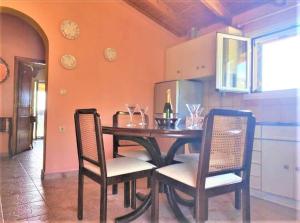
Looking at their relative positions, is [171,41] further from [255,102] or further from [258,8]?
[255,102]

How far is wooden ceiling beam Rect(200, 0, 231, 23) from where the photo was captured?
10.3 feet

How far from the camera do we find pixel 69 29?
3201 mm

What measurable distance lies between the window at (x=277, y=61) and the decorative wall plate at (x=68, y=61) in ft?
8.62

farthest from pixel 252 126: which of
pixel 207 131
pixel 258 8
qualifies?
pixel 258 8

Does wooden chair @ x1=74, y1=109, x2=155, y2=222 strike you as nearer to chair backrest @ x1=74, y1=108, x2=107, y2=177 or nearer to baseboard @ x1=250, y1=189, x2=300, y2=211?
chair backrest @ x1=74, y1=108, x2=107, y2=177

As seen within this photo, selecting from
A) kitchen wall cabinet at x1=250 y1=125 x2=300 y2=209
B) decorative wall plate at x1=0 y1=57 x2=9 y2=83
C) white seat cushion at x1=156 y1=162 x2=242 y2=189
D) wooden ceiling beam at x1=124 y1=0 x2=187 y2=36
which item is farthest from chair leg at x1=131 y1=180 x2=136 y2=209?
decorative wall plate at x1=0 y1=57 x2=9 y2=83

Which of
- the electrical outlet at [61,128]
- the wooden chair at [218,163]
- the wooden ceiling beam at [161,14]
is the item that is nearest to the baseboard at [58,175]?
the electrical outlet at [61,128]

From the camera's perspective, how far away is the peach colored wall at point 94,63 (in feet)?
10.2

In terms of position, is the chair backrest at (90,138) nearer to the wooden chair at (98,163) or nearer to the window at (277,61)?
the wooden chair at (98,163)

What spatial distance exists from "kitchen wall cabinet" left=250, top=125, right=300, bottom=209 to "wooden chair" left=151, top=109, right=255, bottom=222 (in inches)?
39.4

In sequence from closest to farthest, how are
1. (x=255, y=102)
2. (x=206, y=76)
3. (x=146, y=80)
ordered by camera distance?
(x=255, y=102) < (x=206, y=76) < (x=146, y=80)

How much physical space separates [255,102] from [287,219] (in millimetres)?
1544

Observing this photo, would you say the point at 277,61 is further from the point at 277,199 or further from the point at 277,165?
the point at 277,199

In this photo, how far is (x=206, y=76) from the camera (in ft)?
10.9
